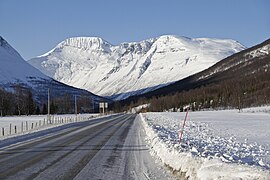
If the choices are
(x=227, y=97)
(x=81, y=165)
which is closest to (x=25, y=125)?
(x=81, y=165)

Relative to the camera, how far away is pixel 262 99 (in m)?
142

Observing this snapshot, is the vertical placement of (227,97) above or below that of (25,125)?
above

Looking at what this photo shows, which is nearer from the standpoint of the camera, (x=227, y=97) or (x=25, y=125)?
(x=25, y=125)

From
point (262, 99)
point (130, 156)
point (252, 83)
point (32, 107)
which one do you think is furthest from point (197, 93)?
point (130, 156)

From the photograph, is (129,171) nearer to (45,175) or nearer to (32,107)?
(45,175)

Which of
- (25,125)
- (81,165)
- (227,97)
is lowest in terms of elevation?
(81,165)

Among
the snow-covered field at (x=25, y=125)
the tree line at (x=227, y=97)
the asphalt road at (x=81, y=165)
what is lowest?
the asphalt road at (x=81, y=165)

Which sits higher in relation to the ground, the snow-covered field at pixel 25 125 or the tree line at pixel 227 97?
the tree line at pixel 227 97

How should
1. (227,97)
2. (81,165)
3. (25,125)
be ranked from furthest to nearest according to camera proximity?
1. (227,97)
2. (25,125)
3. (81,165)

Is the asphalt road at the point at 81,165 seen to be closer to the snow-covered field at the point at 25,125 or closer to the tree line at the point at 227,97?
Result: the snow-covered field at the point at 25,125

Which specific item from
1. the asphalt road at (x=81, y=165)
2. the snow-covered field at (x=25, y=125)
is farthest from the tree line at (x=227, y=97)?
the asphalt road at (x=81, y=165)

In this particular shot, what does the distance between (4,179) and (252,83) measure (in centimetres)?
16382

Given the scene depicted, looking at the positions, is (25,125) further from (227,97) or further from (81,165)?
(227,97)

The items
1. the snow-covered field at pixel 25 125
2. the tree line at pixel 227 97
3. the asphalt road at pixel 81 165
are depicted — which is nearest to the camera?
the asphalt road at pixel 81 165
